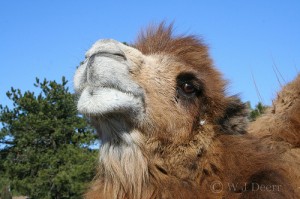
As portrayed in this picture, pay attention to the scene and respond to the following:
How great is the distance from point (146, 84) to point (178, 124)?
0.49 m

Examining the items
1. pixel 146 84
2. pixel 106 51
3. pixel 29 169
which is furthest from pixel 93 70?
pixel 29 169

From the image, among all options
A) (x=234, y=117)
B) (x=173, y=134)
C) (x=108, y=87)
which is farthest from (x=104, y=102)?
(x=234, y=117)

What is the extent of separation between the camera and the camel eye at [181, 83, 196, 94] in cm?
450

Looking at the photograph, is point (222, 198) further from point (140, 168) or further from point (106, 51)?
point (106, 51)

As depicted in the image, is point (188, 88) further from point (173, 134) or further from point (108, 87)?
point (108, 87)

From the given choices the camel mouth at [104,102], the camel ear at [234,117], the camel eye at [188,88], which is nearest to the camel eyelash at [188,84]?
the camel eye at [188,88]

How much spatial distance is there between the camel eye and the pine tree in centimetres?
2155

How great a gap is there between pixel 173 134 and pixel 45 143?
25.3 metres

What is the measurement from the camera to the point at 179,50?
15.7 feet

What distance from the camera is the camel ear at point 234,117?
456 centimetres

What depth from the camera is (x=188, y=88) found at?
4.51m

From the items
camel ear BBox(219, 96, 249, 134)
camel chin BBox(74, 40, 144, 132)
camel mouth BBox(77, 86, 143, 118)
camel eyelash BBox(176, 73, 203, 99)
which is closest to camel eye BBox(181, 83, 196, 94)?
camel eyelash BBox(176, 73, 203, 99)

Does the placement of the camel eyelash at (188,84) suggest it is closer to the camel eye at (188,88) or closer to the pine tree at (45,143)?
the camel eye at (188,88)

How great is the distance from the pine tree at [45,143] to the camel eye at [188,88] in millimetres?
21550
